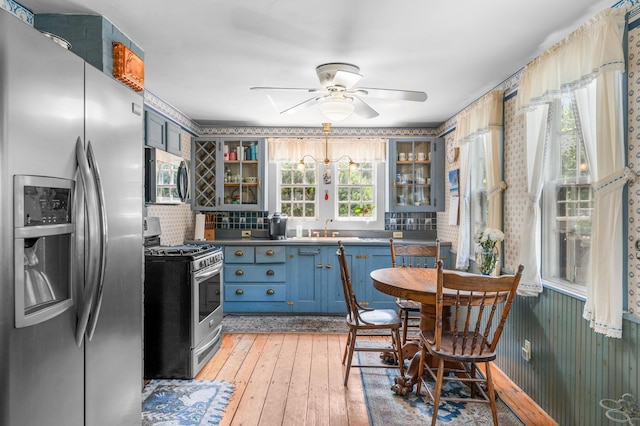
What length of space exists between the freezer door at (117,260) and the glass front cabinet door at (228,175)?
2983mm

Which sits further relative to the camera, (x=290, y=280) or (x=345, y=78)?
(x=290, y=280)

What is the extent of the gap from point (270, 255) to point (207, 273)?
1450 mm

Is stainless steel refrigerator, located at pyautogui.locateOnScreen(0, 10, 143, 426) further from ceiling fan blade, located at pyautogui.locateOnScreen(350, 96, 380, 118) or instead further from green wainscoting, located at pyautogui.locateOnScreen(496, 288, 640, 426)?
green wainscoting, located at pyautogui.locateOnScreen(496, 288, 640, 426)

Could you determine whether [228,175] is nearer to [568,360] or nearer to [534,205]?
[534,205]

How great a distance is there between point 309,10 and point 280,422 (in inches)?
97.7

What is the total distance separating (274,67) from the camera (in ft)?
9.94

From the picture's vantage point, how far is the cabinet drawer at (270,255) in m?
4.72

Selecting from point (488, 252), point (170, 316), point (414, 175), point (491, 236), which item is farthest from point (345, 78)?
point (414, 175)

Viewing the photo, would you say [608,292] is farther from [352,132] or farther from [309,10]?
[352,132]

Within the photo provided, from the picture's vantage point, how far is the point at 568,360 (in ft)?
7.69

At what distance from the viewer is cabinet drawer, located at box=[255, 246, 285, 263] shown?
186 inches

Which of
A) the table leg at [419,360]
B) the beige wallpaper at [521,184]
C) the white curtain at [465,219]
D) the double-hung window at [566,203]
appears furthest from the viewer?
the white curtain at [465,219]

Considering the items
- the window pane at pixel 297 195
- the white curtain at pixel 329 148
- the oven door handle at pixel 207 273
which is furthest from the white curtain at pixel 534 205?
the window pane at pixel 297 195

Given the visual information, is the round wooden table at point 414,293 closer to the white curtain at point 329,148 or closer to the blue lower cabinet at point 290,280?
the blue lower cabinet at point 290,280
